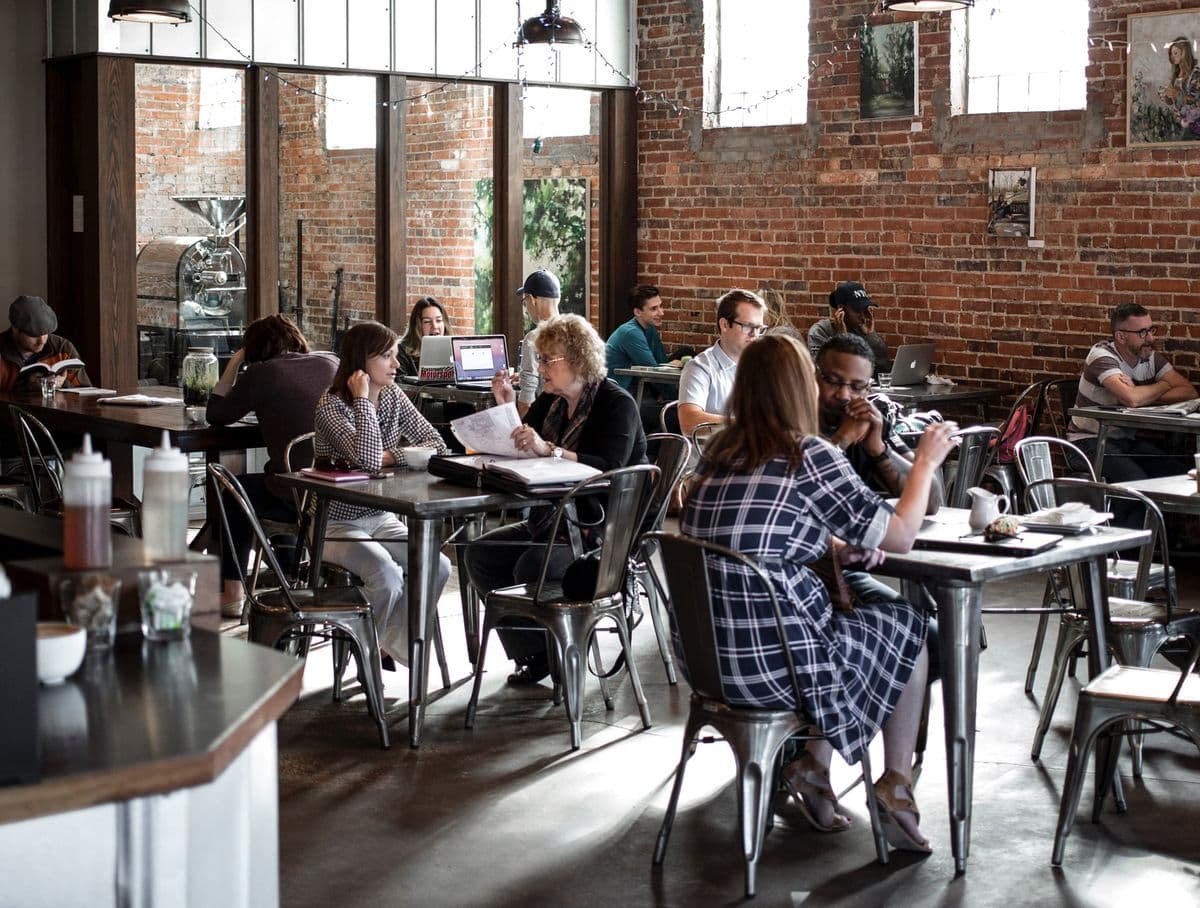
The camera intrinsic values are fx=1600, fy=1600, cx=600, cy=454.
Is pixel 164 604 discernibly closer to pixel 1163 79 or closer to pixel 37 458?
pixel 37 458

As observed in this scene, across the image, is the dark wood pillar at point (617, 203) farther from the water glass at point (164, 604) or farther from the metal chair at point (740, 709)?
the water glass at point (164, 604)

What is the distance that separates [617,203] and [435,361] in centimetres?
228

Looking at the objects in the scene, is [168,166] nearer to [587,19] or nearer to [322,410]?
[587,19]

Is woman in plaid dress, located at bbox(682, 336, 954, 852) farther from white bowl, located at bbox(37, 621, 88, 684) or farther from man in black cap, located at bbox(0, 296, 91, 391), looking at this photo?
man in black cap, located at bbox(0, 296, 91, 391)

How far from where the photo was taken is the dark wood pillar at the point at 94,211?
8.45 m

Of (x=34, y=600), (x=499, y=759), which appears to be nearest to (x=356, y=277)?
(x=499, y=759)

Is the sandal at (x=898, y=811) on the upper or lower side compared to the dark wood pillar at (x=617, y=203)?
lower

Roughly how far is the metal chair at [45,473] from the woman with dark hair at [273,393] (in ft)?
1.73

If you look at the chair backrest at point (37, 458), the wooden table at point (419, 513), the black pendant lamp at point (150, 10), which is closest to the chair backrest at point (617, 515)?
the wooden table at point (419, 513)

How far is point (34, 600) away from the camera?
2.07 metres

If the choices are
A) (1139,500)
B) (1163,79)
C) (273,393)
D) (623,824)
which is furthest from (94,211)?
(1139,500)

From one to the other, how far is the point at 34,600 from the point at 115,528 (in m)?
4.67

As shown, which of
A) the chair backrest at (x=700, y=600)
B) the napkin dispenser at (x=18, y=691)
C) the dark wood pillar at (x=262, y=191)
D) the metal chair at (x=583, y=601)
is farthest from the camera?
the dark wood pillar at (x=262, y=191)

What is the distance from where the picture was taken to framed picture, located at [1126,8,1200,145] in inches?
302
